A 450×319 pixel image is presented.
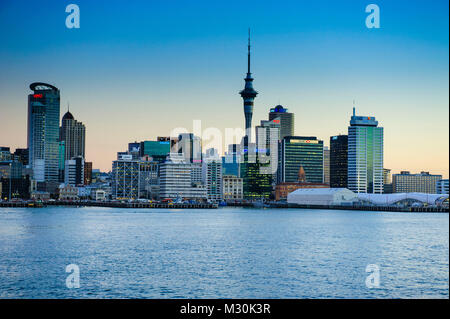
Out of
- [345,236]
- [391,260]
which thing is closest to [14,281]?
[391,260]

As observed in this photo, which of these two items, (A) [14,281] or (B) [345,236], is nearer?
(A) [14,281]

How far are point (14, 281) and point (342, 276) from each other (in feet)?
71.7

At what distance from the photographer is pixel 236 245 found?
198ft

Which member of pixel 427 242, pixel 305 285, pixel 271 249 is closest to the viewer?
pixel 305 285

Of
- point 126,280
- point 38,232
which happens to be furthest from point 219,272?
point 38,232

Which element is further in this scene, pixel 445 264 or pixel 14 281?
pixel 445 264

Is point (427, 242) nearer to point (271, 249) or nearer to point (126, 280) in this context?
point (271, 249)

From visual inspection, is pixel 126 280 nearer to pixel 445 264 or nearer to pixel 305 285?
pixel 305 285

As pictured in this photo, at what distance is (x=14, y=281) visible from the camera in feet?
117

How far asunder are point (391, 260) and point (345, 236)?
87.0ft
